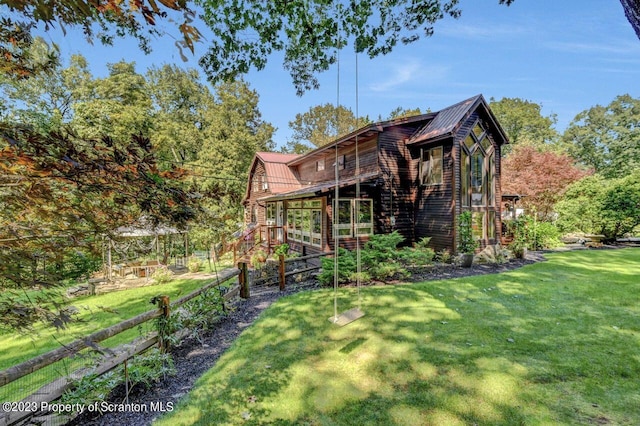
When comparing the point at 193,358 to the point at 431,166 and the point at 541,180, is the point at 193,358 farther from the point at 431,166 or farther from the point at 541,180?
the point at 541,180

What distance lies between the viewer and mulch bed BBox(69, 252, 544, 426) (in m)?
3.17

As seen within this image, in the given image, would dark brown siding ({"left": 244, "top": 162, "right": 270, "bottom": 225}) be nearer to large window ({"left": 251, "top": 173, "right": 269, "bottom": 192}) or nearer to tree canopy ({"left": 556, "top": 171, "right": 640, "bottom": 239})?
large window ({"left": 251, "top": 173, "right": 269, "bottom": 192})

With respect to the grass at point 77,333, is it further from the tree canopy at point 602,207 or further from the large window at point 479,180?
the tree canopy at point 602,207

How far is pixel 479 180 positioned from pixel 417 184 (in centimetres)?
→ 272

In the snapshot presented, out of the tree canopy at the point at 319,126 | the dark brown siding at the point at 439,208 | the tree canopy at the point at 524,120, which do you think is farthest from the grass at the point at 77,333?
the tree canopy at the point at 524,120

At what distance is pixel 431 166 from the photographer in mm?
12602

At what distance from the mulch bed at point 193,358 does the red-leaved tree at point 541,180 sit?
16.2 m

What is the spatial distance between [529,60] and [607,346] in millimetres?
11186

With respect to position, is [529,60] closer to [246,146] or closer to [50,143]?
[50,143]

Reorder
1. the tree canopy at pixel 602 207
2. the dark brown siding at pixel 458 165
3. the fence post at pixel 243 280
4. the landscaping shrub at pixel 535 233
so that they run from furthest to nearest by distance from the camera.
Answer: the tree canopy at pixel 602 207, the landscaping shrub at pixel 535 233, the dark brown siding at pixel 458 165, the fence post at pixel 243 280

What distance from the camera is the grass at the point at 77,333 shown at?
227 centimetres

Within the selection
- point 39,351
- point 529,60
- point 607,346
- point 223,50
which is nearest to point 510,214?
point 529,60

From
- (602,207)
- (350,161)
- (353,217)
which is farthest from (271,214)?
(602,207)

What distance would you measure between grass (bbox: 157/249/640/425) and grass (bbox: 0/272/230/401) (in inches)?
71.1
